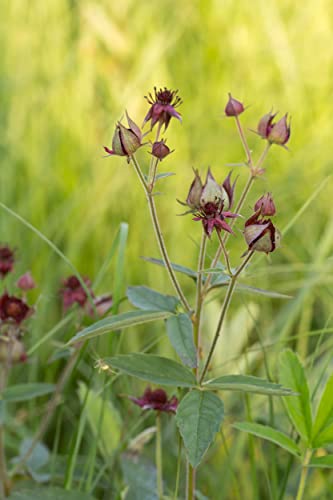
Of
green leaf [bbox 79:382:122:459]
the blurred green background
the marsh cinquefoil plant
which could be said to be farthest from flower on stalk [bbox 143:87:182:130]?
the blurred green background

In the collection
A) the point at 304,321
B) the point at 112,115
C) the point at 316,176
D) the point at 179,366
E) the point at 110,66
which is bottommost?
the point at 179,366

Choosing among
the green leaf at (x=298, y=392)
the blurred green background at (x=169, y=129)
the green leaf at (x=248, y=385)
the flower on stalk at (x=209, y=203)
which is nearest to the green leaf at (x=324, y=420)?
the green leaf at (x=298, y=392)

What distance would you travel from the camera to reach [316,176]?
1.97 m

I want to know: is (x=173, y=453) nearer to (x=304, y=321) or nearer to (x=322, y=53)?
(x=304, y=321)

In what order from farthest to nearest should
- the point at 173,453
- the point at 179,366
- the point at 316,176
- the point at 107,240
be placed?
the point at 316,176
the point at 107,240
the point at 173,453
the point at 179,366

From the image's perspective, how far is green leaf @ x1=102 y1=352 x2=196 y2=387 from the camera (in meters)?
0.71

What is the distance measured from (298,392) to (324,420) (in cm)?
4

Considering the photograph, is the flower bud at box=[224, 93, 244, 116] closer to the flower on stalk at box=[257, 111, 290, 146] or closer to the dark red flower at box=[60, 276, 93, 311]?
the flower on stalk at box=[257, 111, 290, 146]

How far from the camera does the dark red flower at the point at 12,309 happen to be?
0.91 metres

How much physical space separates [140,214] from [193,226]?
14cm

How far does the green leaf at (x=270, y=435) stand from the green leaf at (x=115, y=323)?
0.46 feet

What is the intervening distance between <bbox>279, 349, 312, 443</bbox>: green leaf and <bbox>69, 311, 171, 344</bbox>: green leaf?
0.55 feet

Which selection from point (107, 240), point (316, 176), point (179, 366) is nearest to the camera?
point (179, 366)

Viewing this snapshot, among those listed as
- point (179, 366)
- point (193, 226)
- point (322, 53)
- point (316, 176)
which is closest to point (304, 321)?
point (193, 226)
